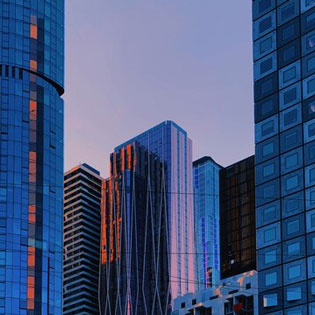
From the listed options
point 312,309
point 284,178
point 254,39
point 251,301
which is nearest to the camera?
point 312,309

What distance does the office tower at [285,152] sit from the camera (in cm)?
11754

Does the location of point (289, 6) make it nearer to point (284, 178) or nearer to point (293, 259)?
point (284, 178)

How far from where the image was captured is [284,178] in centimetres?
12281

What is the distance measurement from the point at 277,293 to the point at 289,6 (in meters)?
36.4

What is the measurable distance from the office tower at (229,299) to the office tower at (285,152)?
58.1m

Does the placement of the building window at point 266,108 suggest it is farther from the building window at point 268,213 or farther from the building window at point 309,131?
the building window at point 268,213

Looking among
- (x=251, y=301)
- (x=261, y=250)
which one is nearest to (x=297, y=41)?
(x=261, y=250)

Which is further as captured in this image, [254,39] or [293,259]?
[254,39]

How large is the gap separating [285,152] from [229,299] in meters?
68.6

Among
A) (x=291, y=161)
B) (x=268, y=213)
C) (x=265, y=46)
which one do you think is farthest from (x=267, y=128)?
(x=265, y=46)

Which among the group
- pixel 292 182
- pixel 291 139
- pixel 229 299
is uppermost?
pixel 291 139

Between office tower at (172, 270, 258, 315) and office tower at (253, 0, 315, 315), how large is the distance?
191ft

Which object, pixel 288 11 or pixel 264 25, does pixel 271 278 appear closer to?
pixel 264 25

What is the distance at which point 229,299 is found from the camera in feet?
614
